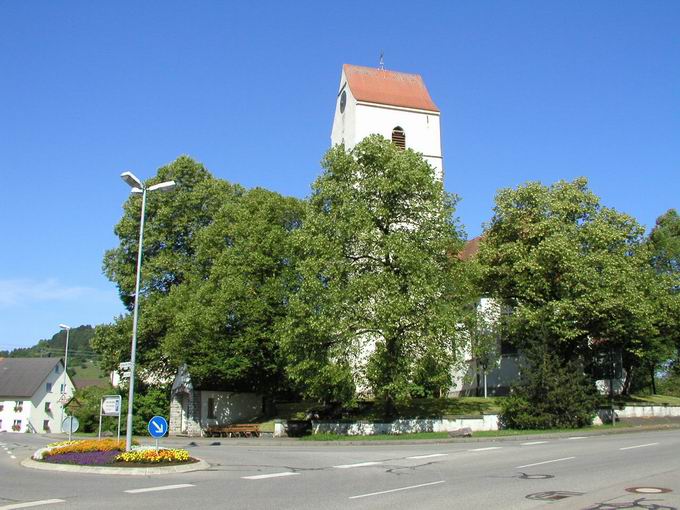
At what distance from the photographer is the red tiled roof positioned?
51.9m

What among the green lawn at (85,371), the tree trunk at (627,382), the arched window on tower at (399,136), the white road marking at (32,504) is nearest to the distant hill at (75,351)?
the green lawn at (85,371)

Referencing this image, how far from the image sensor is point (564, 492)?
1101cm

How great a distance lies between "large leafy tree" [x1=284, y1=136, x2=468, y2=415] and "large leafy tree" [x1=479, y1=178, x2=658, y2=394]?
5.65m

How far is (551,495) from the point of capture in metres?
10.7

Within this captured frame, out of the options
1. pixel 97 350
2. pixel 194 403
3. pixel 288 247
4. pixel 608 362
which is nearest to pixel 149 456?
pixel 288 247

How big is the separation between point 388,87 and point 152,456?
137ft

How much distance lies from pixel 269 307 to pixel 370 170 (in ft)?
29.3

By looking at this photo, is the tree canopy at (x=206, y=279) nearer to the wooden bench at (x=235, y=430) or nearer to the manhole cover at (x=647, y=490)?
the wooden bench at (x=235, y=430)

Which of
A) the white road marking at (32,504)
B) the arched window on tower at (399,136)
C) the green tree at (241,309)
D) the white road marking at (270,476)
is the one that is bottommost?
the white road marking at (270,476)

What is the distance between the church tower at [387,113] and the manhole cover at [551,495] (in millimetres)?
40673

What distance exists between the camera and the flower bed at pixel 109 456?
17.0 meters

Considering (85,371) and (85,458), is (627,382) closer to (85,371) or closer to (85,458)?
(85,458)

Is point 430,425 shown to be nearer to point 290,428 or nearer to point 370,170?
point 290,428

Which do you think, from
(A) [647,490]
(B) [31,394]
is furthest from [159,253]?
(B) [31,394]
